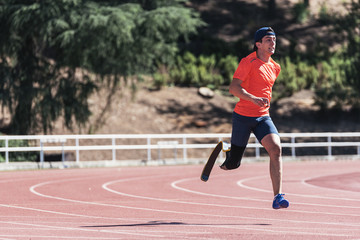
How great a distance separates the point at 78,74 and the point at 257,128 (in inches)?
1387

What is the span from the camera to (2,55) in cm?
2994

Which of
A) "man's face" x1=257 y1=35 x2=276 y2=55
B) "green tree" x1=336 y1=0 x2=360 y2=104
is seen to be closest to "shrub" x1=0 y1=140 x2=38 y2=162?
"green tree" x1=336 y1=0 x2=360 y2=104

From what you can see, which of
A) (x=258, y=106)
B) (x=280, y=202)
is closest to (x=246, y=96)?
(x=258, y=106)

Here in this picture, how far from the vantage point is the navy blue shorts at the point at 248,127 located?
941 centimetres

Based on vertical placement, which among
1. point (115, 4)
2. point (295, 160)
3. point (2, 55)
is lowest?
point (295, 160)

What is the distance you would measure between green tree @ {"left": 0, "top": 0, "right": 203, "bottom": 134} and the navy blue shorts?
61.5ft

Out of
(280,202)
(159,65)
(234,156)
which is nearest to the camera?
(280,202)

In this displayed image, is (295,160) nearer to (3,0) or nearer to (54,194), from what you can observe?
(3,0)

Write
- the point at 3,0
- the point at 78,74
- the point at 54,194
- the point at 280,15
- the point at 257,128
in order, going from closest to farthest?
the point at 257,128
the point at 54,194
the point at 3,0
the point at 78,74
the point at 280,15

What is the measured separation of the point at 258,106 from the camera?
370 inches

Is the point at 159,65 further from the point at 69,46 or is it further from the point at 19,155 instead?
the point at 19,155

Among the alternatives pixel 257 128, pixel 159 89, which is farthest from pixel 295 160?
pixel 257 128

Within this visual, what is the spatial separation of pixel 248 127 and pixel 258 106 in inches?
11.8

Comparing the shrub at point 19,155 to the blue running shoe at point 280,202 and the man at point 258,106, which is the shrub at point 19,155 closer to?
the man at point 258,106
